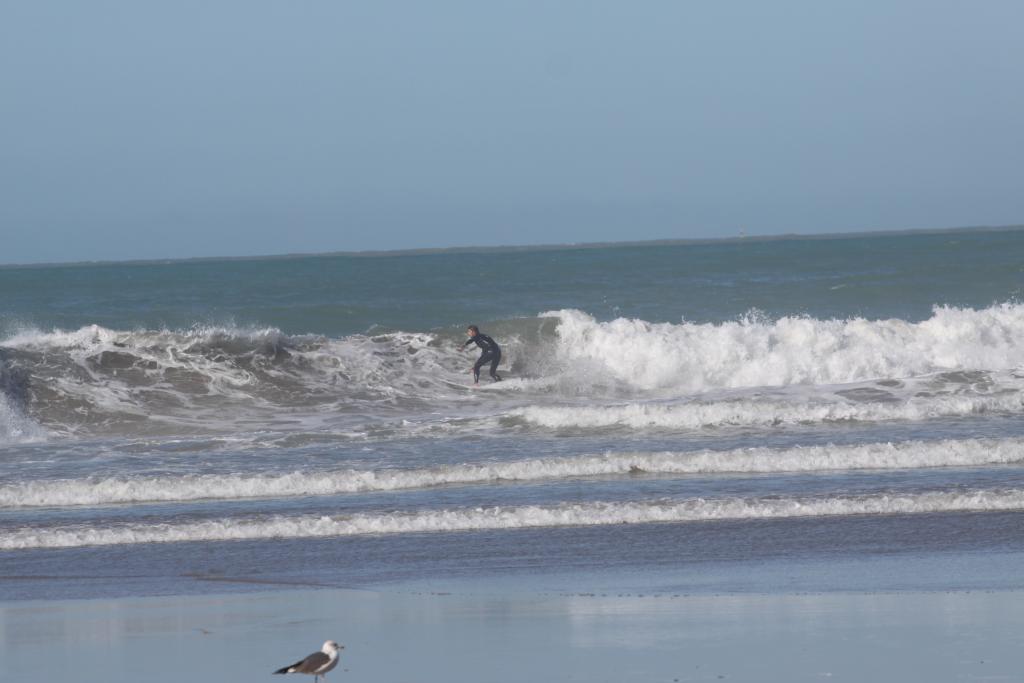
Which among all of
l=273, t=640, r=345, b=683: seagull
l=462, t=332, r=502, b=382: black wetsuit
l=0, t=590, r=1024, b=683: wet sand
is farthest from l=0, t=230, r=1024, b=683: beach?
l=462, t=332, r=502, b=382: black wetsuit

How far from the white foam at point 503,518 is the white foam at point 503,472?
174 centimetres

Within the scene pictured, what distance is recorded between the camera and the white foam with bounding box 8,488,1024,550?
11406 millimetres

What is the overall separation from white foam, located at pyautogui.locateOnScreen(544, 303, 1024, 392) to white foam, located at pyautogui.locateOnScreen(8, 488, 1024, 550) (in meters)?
10.0

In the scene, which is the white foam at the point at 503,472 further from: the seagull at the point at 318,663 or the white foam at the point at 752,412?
the seagull at the point at 318,663

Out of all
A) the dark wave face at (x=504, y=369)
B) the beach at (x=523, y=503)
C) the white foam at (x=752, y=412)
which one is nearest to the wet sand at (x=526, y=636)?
the beach at (x=523, y=503)

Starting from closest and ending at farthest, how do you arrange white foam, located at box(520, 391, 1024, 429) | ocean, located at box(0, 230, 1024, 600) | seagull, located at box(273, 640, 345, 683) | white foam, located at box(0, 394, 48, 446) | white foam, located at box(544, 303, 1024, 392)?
seagull, located at box(273, 640, 345, 683), ocean, located at box(0, 230, 1024, 600), white foam, located at box(520, 391, 1024, 429), white foam, located at box(0, 394, 48, 446), white foam, located at box(544, 303, 1024, 392)

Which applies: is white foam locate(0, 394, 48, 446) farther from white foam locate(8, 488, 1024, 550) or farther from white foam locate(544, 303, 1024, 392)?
white foam locate(544, 303, 1024, 392)

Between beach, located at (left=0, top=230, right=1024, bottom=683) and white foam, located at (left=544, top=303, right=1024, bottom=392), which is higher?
white foam, located at (left=544, top=303, right=1024, bottom=392)

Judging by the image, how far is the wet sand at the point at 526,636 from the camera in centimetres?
690

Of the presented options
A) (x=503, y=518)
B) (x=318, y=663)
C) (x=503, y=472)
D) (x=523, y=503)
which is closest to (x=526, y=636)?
(x=318, y=663)

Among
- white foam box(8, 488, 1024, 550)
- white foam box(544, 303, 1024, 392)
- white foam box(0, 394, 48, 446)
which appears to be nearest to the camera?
white foam box(8, 488, 1024, 550)

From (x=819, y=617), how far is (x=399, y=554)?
3698 millimetres

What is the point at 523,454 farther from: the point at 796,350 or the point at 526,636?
the point at 796,350

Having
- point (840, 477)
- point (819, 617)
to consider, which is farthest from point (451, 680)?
point (840, 477)
